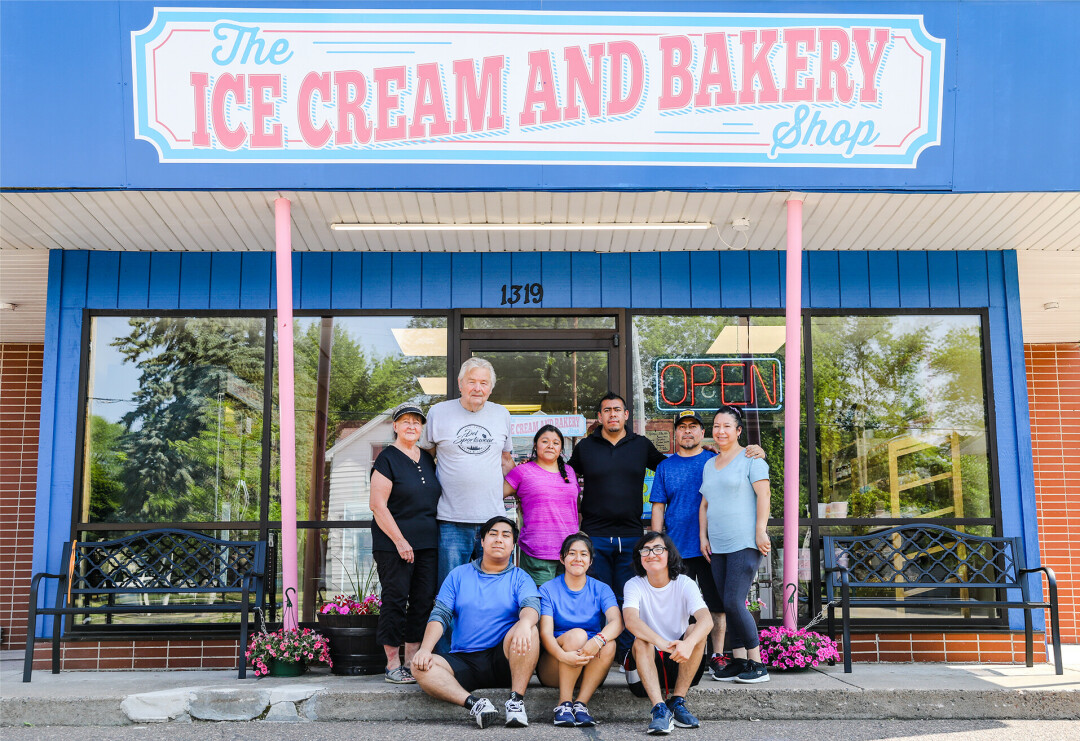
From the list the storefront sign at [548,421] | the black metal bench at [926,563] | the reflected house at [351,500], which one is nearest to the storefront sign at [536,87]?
the storefront sign at [548,421]

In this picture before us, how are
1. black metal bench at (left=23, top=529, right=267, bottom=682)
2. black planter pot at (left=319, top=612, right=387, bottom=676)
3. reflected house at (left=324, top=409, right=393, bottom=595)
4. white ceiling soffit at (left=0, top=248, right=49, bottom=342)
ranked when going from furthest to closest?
white ceiling soffit at (left=0, top=248, right=49, bottom=342)
reflected house at (left=324, top=409, right=393, bottom=595)
black metal bench at (left=23, top=529, right=267, bottom=682)
black planter pot at (left=319, top=612, right=387, bottom=676)

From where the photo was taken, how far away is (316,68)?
605cm

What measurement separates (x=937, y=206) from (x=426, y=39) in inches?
140

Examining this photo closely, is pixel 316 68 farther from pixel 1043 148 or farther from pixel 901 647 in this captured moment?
pixel 901 647

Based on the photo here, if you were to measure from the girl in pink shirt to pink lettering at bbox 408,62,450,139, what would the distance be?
6.74 feet

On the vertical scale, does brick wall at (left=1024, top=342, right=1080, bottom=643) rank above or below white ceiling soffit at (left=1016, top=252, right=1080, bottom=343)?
below

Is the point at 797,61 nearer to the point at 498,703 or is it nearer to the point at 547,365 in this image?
the point at 547,365

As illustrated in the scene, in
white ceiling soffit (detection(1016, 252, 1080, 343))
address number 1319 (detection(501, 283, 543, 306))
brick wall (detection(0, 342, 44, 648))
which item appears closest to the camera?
address number 1319 (detection(501, 283, 543, 306))

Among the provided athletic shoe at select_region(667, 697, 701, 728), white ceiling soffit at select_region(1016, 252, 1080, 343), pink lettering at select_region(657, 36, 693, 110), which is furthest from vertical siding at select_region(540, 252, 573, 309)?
white ceiling soffit at select_region(1016, 252, 1080, 343)

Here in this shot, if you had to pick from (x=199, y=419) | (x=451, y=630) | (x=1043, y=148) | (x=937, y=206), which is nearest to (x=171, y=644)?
(x=199, y=419)

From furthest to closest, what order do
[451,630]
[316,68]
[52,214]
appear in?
1. [52,214]
2. [316,68]
3. [451,630]

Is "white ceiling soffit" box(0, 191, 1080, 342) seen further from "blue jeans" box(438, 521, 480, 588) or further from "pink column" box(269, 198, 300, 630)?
"blue jeans" box(438, 521, 480, 588)

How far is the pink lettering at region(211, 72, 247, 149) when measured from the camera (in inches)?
238

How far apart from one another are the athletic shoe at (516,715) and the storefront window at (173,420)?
121 inches
